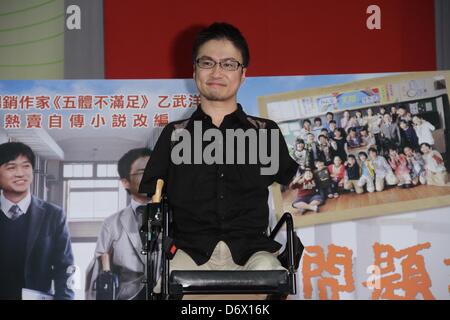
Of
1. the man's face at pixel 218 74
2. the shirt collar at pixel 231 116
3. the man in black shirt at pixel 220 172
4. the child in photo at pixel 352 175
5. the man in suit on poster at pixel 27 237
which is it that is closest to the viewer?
the man in black shirt at pixel 220 172

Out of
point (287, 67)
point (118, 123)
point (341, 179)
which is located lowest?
point (341, 179)

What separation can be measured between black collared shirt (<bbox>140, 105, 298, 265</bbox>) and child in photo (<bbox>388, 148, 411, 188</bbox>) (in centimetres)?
90

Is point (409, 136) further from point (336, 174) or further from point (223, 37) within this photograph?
point (223, 37)

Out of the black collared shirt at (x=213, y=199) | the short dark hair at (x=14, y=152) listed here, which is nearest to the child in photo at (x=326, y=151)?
the black collared shirt at (x=213, y=199)

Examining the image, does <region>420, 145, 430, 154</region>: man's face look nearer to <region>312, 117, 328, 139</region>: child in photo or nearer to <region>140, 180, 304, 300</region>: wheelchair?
<region>312, 117, 328, 139</region>: child in photo

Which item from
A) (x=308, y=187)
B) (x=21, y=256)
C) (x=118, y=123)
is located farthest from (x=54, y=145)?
(x=308, y=187)

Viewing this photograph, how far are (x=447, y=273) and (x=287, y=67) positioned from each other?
55.7 inches

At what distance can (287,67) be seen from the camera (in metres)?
4.08

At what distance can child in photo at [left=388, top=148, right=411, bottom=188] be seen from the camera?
12.2 feet

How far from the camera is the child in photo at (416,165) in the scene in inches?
147

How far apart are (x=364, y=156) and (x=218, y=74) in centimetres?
112

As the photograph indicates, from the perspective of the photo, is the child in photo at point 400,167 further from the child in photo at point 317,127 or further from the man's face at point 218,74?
the man's face at point 218,74

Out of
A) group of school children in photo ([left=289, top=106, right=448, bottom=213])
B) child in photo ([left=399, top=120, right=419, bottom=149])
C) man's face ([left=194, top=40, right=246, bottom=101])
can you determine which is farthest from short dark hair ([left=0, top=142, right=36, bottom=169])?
child in photo ([left=399, top=120, right=419, bottom=149])

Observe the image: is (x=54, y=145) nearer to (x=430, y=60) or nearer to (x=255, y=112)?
(x=255, y=112)
